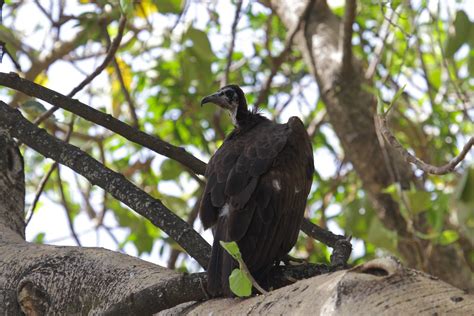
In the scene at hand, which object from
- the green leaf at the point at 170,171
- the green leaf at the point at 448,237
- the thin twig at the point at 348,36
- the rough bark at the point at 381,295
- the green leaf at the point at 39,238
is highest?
the thin twig at the point at 348,36

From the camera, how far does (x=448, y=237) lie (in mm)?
5141

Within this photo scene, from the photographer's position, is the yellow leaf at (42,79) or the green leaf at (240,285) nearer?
the green leaf at (240,285)

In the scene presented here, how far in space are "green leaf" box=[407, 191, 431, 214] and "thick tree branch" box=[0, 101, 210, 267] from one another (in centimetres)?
170

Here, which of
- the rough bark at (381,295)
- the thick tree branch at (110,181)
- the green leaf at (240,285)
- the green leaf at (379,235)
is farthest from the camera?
the green leaf at (379,235)

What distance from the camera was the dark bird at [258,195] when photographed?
2.85 meters

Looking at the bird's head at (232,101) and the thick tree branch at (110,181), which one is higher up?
the bird's head at (232,101)

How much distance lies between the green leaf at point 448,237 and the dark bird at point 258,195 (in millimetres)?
1706

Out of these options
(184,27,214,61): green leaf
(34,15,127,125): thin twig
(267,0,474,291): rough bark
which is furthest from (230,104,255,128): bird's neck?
(267,0,474,291): rough bark

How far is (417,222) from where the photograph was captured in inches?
200

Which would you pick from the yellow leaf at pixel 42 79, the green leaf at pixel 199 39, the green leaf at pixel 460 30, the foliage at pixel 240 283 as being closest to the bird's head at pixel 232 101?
the green leaf at pixel 199 39

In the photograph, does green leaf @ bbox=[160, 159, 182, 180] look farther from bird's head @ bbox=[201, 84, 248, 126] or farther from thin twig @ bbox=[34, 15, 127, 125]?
thin twig @ bbox=[34, 15, 127, 125]

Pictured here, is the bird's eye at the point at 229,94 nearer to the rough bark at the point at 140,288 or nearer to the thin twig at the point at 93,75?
the thin twig at the point at 93,75

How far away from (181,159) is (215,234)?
0.41 metres

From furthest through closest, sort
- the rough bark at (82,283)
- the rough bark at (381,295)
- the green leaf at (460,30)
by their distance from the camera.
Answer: the green leaf at (460,30), the rough bark at (82,283), the rough bark at (381,295)
